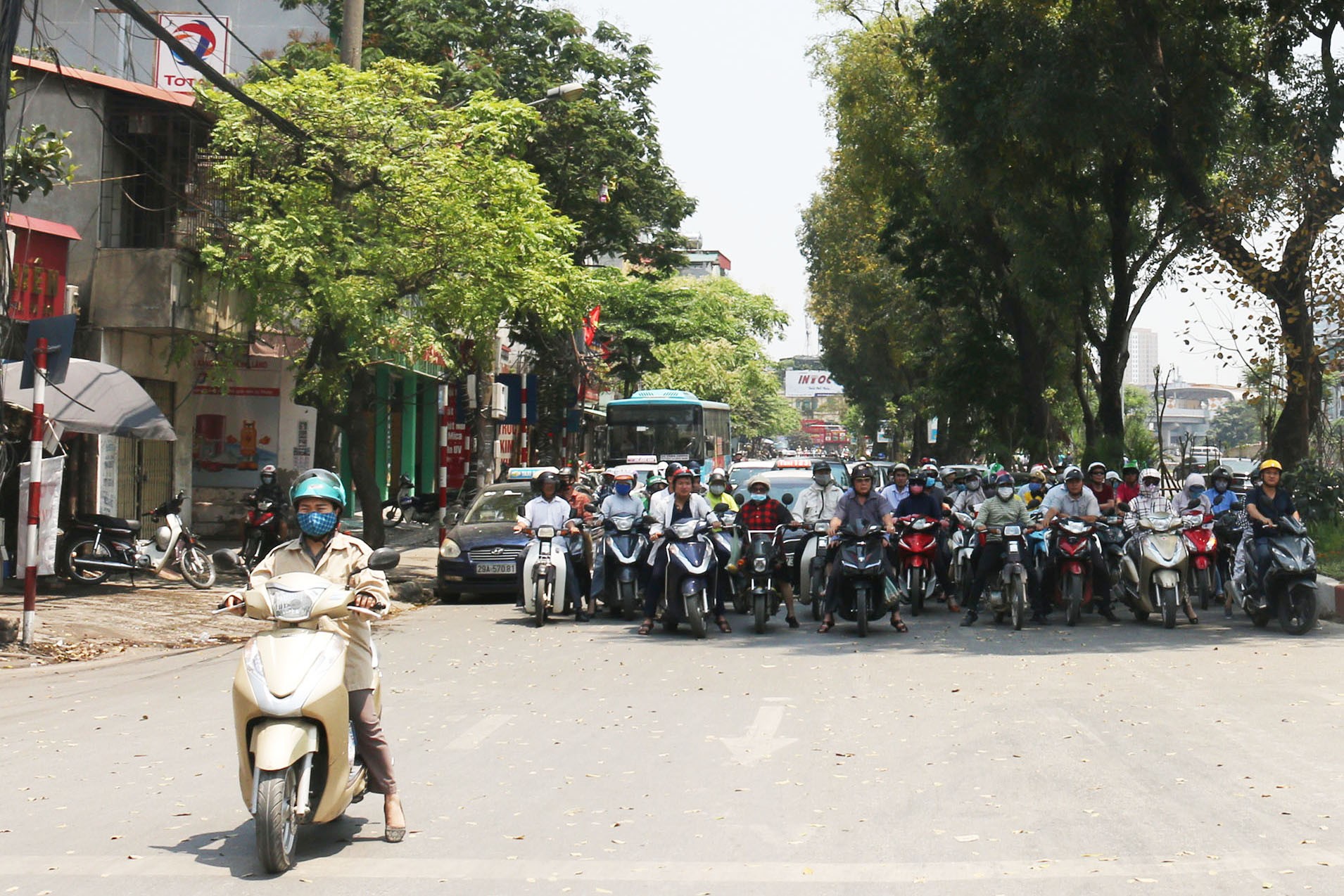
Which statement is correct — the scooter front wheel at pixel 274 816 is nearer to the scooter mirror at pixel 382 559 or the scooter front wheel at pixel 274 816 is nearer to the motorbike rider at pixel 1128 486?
the scooter mirror at pixel 382 559

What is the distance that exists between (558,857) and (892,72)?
29.6m

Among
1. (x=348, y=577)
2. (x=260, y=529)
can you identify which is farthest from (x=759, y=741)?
(x=260, y=529)

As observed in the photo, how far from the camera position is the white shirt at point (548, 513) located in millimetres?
16234

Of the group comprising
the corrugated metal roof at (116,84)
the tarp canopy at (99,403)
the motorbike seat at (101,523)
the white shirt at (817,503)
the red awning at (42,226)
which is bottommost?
the motorbike seat at (101,523)

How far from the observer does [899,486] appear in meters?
17.4

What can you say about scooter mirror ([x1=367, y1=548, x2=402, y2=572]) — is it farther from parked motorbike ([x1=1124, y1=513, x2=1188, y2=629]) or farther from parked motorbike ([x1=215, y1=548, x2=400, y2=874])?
parked motorbike ([x1=1124, y1=513, x2=1188, y2=629])

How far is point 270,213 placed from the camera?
18.5 metres

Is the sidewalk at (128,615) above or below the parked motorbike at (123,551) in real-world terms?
below

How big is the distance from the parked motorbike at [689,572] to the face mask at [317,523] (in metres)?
8.12

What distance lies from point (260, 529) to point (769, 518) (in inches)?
277

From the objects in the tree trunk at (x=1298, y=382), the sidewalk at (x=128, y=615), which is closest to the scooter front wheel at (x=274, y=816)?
the sidewalk at (x=128, y=615)

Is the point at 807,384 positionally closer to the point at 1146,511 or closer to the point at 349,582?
Result: the point at 1146,511

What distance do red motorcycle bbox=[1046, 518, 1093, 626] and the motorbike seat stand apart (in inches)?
418

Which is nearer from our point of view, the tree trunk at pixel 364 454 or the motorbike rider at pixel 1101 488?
the motorbike rider at pixel 1101 488
